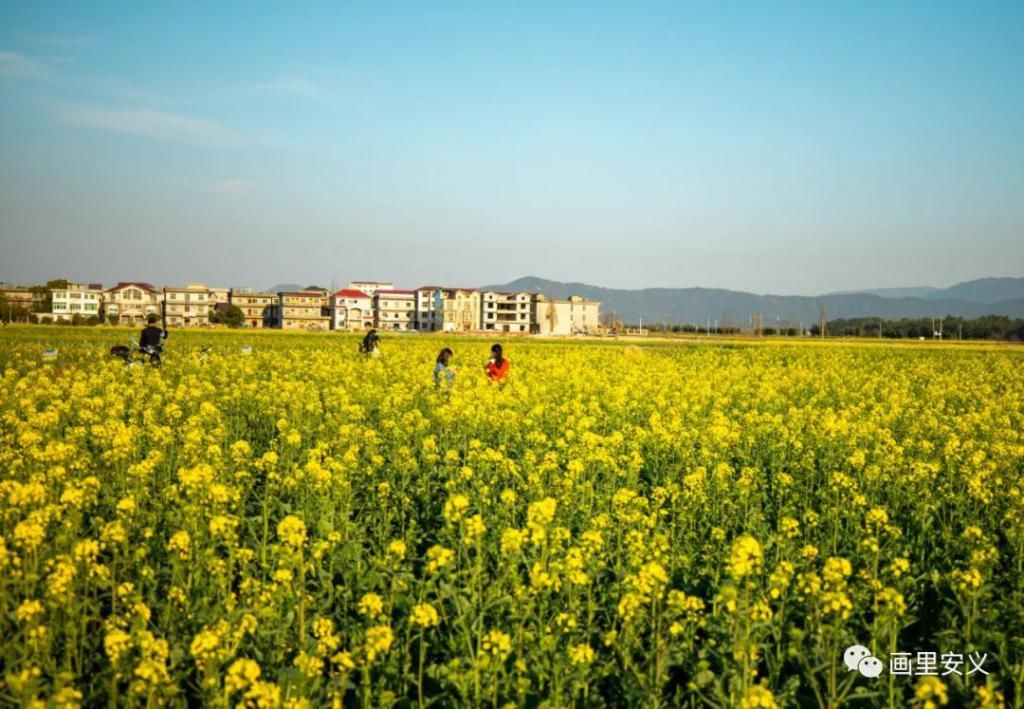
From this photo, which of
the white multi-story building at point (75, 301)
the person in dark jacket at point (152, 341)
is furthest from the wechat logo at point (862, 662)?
the white multi-story building at point (75, 301)

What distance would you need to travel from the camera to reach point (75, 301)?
119000mm

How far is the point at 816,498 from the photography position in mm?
9211

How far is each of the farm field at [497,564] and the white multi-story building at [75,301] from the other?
123 meters

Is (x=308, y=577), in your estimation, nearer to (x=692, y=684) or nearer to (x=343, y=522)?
(x=343, y=522)

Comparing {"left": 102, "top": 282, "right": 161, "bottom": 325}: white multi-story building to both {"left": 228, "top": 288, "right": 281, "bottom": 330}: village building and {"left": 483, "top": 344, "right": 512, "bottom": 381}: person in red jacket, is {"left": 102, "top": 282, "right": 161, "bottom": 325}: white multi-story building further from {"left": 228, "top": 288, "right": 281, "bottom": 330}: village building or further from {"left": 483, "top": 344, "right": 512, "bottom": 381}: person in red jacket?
{"left": 483, "top": 344, "right": 512, "bottom": 381}: person in red jacket

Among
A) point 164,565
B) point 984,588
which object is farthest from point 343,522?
point 984,588

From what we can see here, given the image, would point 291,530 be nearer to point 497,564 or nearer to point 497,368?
point 497,564

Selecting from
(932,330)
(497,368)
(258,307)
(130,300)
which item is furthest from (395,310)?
(497,368)

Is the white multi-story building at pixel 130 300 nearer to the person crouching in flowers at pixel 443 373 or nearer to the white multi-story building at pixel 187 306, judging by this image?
the white multi-story building at pixel 187 306

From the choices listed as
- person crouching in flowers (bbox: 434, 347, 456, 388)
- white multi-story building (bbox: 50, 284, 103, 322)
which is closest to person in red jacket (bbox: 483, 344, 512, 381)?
person crouching in flowers (bbox: 434, 347, 456, 388)

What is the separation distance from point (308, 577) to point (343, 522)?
834 millimetres

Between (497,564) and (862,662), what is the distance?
299 centimetres

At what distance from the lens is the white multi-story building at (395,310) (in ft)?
417

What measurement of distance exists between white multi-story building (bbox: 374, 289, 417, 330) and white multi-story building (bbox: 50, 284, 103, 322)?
4551cm
